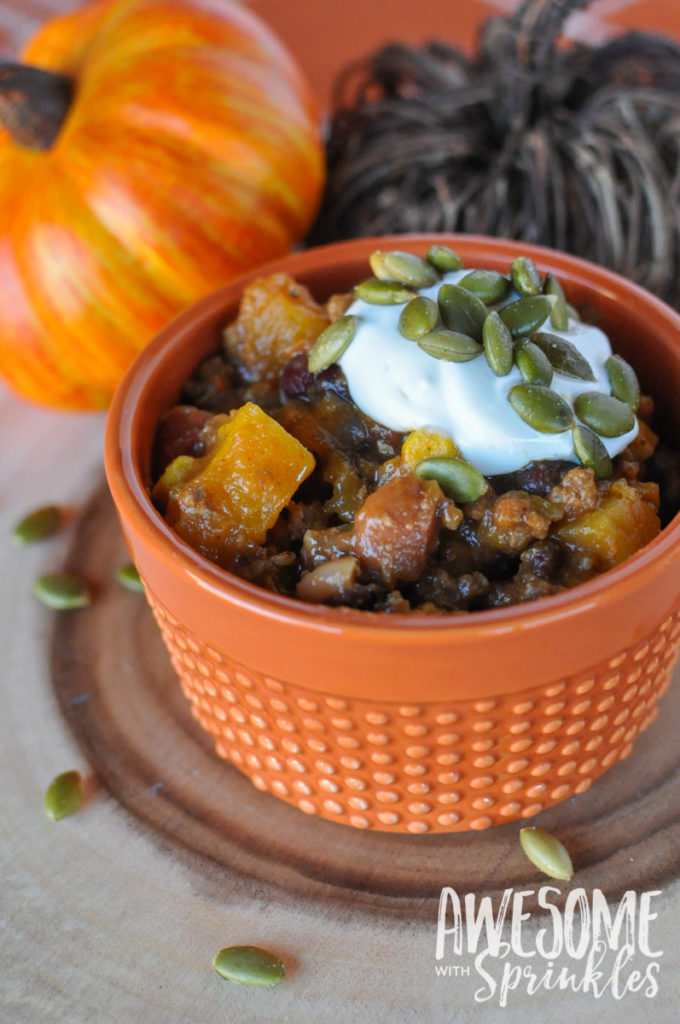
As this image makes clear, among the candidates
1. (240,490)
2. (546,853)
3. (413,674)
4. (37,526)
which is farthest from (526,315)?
(37,526)

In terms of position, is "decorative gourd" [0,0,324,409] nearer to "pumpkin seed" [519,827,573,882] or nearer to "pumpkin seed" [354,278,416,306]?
"pumpkin seed" [354,278,416,306]

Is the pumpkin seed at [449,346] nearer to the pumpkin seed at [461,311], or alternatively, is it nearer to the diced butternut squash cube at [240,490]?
the pumpkin seed at [461,311]

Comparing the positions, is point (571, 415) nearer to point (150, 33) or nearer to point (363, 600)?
point (363, 600)

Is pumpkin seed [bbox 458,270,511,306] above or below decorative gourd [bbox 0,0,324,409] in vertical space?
above

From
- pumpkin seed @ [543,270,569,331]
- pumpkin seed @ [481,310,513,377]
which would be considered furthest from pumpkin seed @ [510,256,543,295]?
pumpkin seed @ [481,310,513,377]

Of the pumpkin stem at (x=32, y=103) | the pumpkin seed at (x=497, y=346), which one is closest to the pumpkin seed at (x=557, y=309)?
the pumpkin seed at (x=497, y=346)
